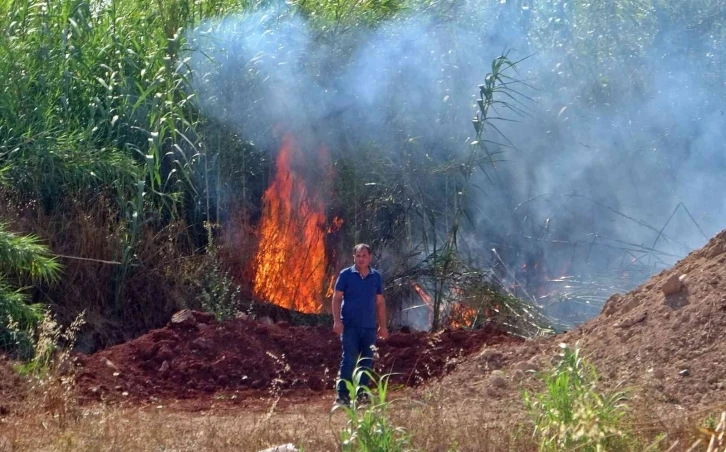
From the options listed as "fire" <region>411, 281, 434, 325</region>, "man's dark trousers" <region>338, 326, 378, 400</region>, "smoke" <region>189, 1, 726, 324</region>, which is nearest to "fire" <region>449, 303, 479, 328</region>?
"fire" <region>411, 281, 434, 325</region>

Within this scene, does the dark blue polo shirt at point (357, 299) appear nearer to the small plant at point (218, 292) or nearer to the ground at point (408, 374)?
the ground at point (408, 374)

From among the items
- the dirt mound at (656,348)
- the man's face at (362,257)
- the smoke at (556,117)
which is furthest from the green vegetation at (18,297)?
the smoke at (556,117)

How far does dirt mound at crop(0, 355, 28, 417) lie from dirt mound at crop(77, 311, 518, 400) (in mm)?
474

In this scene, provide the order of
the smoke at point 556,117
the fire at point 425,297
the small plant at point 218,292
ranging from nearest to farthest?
the small plant at point 218,292, the fire at point 425,297, the smoke at point 556,117

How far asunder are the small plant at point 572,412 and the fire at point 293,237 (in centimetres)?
563

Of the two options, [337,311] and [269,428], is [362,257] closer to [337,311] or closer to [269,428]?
[337,311]

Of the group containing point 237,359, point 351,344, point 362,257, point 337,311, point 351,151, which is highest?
point 351,151

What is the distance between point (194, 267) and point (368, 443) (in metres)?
5.43

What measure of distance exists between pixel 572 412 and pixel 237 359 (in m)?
3.93

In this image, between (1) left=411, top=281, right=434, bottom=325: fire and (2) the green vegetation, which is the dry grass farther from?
(1) left=411, top=281, right=434, bottom=325: fire

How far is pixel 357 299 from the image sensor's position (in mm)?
6906

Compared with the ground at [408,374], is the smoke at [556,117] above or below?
above

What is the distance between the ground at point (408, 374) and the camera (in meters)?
5.50

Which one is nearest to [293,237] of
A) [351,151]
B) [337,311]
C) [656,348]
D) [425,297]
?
[351,151]
